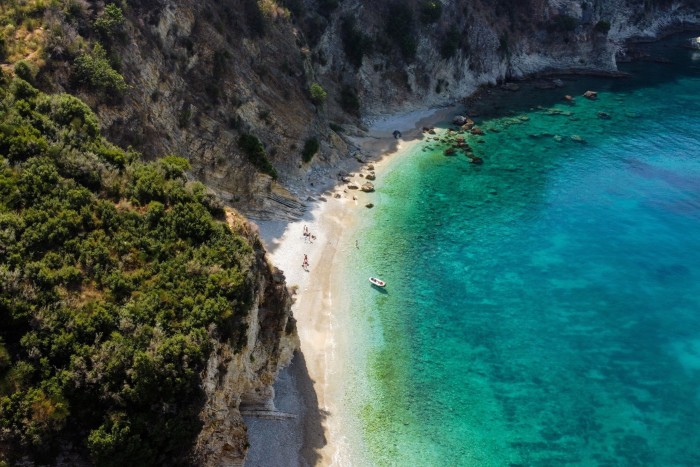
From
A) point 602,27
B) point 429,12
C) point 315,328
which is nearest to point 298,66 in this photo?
point 429,12

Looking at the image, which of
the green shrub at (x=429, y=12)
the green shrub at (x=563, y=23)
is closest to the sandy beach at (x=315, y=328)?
the green shrub at (x=429, y=12)

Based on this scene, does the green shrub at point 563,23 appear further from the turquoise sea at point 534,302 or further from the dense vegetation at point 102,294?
the dense vegetation at point 102,294

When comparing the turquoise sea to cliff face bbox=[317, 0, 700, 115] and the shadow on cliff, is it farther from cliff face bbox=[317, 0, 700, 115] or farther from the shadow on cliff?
cliff face bbox=[317, 0, 700, 115]

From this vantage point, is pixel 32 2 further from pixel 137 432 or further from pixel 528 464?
pixel 528 464

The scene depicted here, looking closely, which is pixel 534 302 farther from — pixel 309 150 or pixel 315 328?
pixel 309 150

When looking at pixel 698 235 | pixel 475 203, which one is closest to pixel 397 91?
pixel 475 203

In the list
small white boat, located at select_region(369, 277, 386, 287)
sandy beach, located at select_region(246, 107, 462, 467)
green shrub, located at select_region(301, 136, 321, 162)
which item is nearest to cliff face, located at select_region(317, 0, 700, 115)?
green shrub, located at select_region(301, 136, 321, 162)
